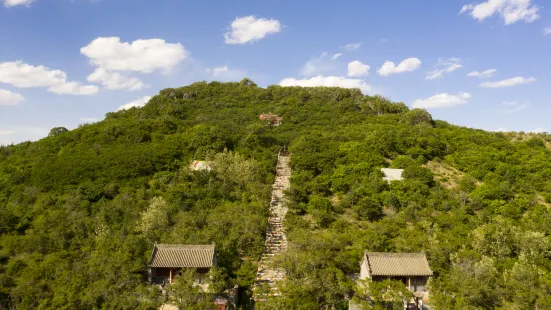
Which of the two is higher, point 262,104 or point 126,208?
point 262,104

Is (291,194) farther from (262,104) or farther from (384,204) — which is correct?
(262,104)

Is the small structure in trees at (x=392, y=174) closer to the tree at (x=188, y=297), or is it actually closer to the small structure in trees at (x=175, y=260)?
the small structure in trees at (x=175, y=260)

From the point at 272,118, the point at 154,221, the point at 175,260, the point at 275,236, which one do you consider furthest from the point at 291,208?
the point at 272,118

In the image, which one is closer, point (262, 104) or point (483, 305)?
point (483, 305)

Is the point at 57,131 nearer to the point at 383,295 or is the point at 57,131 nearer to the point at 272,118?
the point at 272,118

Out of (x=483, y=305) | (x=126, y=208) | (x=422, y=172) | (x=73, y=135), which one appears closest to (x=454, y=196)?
(x=422, y=172)

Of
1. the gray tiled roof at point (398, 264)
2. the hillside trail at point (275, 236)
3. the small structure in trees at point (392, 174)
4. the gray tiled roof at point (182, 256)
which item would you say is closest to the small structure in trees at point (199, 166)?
the hillside trail at point (275, 236)
